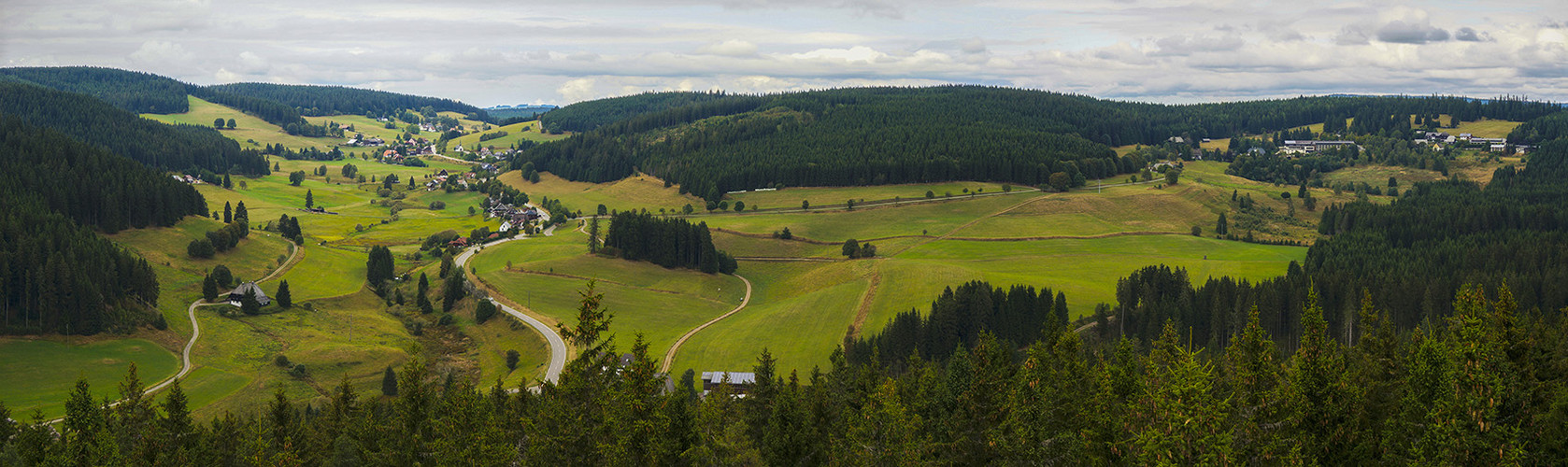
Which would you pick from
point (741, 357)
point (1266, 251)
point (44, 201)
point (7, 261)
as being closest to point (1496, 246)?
point (1266, 251)

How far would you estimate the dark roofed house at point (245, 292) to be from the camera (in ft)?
424

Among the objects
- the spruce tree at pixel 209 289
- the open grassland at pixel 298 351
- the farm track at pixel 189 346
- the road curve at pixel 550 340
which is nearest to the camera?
the farm track at pixel 189 346

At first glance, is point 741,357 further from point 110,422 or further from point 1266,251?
point 1266,251

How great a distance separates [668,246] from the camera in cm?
16862

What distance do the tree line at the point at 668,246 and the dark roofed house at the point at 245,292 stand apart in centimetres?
5752

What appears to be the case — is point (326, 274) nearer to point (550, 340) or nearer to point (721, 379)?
point (550, 340)

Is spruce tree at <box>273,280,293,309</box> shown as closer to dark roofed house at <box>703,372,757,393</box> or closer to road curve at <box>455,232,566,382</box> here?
road curve at <box>455,232,566,382</box>

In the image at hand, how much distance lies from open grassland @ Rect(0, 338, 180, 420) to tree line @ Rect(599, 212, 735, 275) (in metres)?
78.3

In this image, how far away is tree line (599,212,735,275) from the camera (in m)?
168

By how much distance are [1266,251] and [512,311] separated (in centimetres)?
13722

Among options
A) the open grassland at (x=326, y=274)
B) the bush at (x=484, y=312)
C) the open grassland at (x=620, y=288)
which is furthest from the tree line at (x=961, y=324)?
the open grassland at (x=326, y=274)

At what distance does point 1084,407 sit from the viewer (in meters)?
42.0

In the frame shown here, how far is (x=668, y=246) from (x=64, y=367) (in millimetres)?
89950

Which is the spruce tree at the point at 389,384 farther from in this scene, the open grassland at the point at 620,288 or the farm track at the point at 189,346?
the open grassland at the point at 620,288
